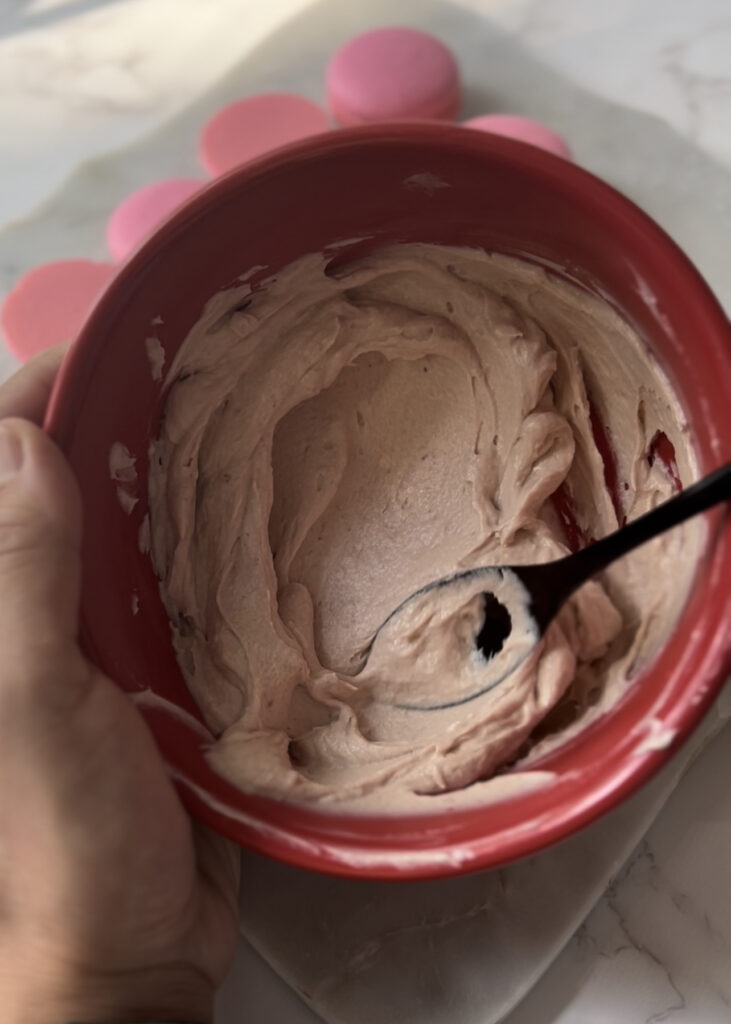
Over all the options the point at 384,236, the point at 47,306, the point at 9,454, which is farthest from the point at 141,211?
the point at 9,454

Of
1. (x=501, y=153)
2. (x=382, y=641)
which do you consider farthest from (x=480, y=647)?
(x=501, y=153)

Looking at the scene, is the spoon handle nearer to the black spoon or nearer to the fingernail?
the black spoon

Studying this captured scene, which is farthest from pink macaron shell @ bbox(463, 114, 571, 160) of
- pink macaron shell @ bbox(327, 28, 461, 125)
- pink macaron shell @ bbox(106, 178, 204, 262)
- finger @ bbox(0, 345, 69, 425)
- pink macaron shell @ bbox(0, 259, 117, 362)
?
finger @ bbox(0, 345, 69, 425)

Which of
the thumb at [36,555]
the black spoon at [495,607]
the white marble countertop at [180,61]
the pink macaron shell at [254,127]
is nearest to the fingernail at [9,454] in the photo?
the thumb at [36,555]

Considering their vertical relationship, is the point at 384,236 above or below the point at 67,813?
above

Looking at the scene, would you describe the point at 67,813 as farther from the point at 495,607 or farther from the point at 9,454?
the point at 495,607
